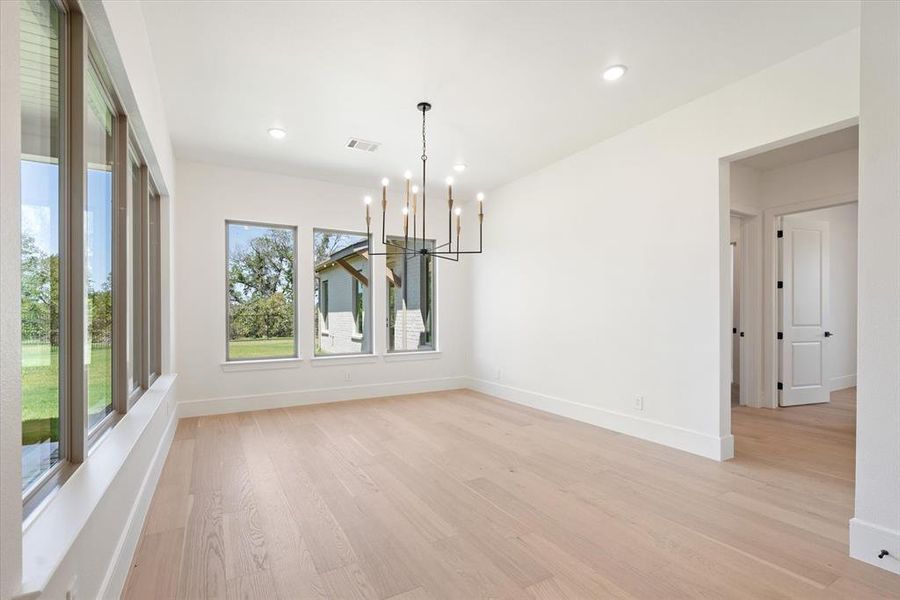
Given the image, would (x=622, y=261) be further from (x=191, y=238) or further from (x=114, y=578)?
(x=191, y=238)

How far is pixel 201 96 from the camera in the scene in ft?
11.3

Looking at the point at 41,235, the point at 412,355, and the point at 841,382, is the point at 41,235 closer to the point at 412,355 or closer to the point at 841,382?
the point at 412,355

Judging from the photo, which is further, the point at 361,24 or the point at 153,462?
the point at 153,462

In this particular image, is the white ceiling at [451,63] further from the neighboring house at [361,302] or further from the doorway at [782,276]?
the doorway at [782,276]

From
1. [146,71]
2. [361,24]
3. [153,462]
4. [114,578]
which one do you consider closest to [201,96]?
[146,71]

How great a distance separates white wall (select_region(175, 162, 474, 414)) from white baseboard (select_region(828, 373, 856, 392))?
5.32 m

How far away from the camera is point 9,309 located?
0.94m

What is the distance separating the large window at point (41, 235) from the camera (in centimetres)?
135

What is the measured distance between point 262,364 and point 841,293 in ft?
26.1

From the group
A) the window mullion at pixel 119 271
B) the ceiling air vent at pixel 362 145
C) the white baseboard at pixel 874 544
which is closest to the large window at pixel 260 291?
the ceiling air vent at pixel 362 145

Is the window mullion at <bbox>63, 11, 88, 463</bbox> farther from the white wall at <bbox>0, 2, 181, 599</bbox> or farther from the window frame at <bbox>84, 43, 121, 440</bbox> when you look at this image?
the window frame at <bbox>84, 43, 121, 440</bbox>

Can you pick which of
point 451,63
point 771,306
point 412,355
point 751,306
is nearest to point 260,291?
point 412,355

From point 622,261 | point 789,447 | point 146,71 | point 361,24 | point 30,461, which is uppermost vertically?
point 361,24

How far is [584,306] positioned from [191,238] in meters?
4.46
